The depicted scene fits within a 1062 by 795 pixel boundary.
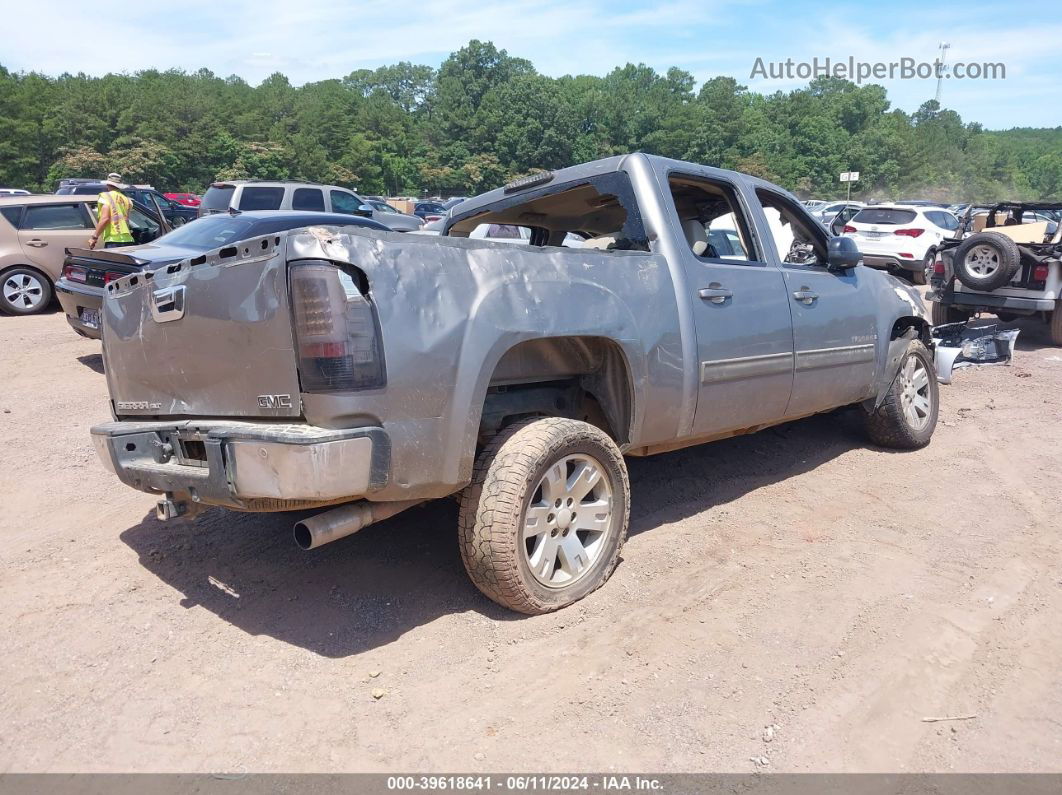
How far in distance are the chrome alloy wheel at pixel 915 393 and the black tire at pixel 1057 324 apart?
582cm

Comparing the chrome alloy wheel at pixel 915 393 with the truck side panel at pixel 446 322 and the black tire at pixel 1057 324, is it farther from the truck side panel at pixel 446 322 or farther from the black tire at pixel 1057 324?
the black tire at pixel 1057 324

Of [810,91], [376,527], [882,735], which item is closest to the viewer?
[882,735]

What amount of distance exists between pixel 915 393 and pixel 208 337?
16.0 ft

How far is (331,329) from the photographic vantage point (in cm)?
278

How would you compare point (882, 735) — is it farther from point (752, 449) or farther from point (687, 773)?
point (752, 449)

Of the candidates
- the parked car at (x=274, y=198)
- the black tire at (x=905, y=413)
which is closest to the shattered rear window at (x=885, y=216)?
the parked car at (x=274, y=198)

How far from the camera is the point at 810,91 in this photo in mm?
106625

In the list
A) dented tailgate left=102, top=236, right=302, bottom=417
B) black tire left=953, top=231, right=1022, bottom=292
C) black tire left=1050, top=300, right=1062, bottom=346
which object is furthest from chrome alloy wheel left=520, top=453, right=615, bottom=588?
black tire left=1050, top=300, right=1062, bottom=346

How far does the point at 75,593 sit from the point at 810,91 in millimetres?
117868

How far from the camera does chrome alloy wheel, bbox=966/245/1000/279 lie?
9.95 m

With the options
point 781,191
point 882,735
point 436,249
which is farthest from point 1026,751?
point 781,191

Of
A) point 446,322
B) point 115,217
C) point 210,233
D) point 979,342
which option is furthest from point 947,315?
point 115,217

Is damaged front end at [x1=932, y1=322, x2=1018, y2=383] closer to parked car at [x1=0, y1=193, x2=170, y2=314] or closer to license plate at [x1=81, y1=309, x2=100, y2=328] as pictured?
license plate at [x1=81, y1=309, x2=100, y2=328]

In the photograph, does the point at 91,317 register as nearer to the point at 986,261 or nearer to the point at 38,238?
the point at 38,238
